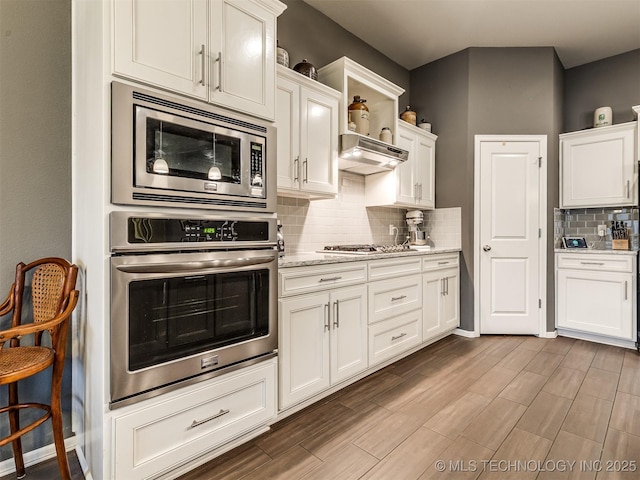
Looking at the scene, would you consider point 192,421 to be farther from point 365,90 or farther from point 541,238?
point 541,238

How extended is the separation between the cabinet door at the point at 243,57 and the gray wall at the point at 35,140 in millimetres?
816

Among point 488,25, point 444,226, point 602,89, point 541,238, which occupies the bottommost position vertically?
point 541,238

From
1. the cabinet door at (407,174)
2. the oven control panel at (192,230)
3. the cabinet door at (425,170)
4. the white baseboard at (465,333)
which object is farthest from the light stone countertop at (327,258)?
the white baseboard at (465,333)

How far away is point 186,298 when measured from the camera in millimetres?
1543

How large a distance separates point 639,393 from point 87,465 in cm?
343

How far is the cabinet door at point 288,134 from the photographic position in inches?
93.2

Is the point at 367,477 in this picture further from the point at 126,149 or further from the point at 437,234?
the point at 437,234

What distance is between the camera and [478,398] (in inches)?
92.4

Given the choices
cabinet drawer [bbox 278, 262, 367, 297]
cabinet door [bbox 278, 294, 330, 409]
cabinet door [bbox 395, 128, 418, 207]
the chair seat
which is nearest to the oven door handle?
cabinet drawer [bbox 278, 262, 367, 297]

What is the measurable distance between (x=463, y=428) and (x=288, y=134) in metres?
2.16

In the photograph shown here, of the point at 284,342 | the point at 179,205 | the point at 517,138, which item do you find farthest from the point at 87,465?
the point at 517,138

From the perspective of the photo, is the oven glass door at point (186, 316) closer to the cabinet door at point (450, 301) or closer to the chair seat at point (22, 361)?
the chair seat at point (22, 361)

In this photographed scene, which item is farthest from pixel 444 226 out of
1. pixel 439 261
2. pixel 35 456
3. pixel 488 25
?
pixel 35 456

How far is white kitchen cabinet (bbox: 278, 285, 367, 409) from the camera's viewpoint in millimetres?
2031
